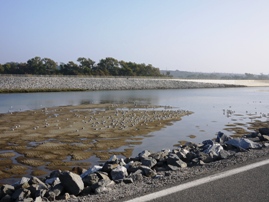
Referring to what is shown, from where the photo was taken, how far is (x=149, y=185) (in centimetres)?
558

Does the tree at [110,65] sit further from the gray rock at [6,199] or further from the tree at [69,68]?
the gray rock at [6,199]

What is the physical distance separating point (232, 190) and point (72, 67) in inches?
3675

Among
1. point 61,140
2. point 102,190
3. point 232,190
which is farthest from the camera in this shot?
point 61,140

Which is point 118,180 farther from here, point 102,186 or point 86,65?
point 86,65

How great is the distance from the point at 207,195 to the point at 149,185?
3.46 ft

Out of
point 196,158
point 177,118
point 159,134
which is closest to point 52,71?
point 177,118

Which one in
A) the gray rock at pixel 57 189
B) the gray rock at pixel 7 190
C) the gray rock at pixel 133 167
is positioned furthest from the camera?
the gray rock at pixel 133 167

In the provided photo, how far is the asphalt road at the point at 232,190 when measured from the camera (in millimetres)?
4820

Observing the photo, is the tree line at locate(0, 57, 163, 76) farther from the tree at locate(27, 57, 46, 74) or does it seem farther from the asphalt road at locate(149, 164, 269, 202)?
the asphalt road at locate(149, 164, 269, 202)

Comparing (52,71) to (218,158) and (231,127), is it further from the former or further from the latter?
(218,158)

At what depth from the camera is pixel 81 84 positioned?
7156 centimetres

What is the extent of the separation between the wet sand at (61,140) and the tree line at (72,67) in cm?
7303

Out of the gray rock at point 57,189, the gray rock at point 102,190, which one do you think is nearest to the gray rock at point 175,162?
the gray rock at point 102,190

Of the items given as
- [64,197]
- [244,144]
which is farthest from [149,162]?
[244,144]
